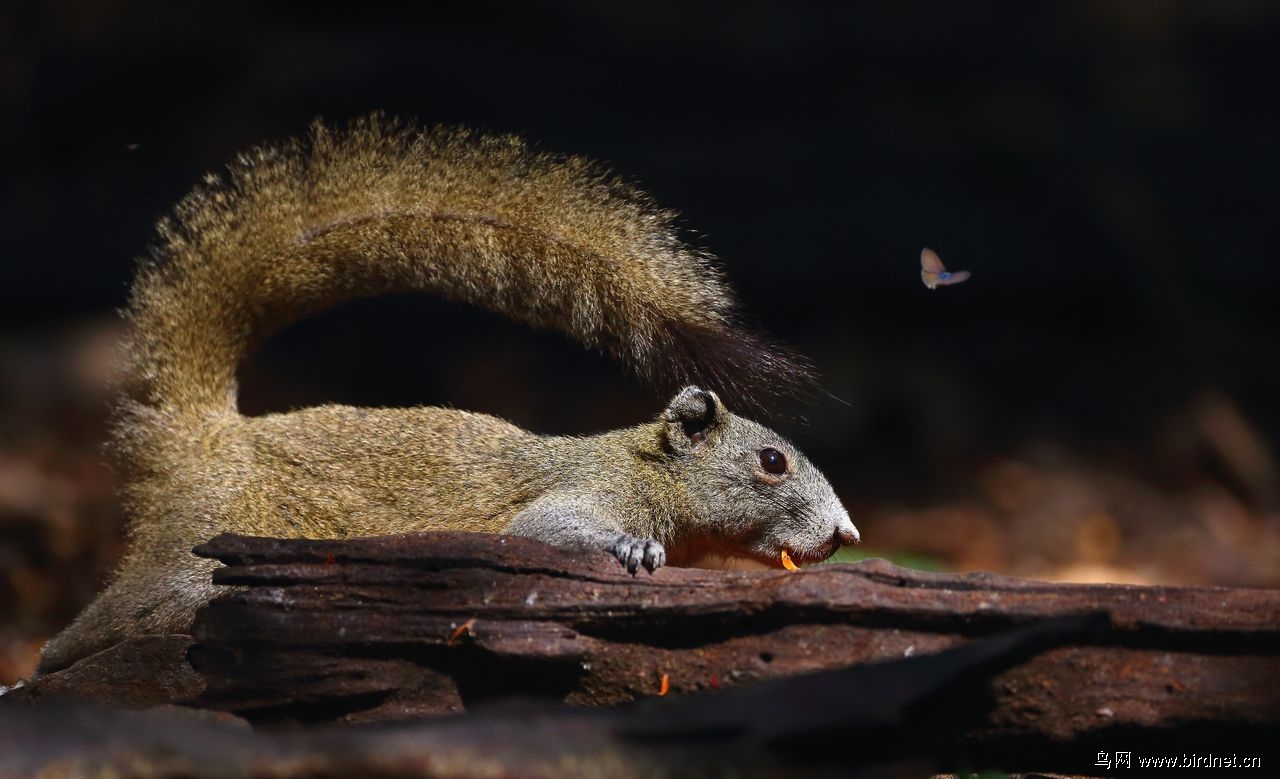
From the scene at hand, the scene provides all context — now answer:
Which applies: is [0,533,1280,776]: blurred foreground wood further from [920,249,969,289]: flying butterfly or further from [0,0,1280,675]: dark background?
[0,0,1280,675]: dark background

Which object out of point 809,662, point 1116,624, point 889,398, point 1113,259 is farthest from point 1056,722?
point 1113,259

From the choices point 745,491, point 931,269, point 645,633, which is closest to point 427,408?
point 745,491

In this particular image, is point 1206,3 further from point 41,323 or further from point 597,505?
point 41,323

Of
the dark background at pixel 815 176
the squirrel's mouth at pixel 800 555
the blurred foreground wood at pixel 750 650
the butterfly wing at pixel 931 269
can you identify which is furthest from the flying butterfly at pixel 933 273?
the dark background at pixel 815 176

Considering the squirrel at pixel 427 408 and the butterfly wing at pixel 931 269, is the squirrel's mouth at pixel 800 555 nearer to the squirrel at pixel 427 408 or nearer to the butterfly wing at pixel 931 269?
the squirrel at pixel 427 408

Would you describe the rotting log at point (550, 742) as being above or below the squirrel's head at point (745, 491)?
below

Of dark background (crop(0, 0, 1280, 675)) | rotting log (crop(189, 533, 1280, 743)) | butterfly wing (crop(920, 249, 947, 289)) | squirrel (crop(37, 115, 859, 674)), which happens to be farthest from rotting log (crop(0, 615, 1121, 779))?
dark background (crop(0, 0, 1280, 675))
